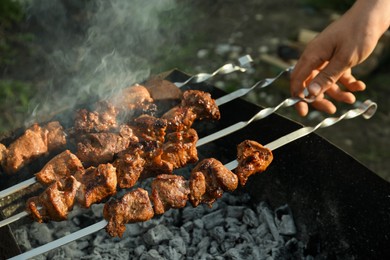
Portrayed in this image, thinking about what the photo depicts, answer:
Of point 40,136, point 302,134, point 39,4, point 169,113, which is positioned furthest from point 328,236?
point 39,4

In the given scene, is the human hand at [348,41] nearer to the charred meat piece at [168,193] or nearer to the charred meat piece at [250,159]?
the charred meat piece at [250,159]

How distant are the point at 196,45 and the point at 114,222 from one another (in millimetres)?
5249

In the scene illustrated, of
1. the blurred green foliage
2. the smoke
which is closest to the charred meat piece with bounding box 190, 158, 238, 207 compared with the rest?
the smoke

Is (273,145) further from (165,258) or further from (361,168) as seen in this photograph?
(165,258)

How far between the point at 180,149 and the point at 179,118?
1.08ft

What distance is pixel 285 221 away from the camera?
11.4ft

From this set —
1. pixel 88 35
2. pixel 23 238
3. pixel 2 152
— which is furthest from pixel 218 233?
pixel 88 35

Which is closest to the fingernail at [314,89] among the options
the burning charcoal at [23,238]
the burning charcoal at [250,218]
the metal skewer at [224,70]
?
the metal skewer at [224,70]

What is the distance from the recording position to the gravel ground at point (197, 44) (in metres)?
6.10

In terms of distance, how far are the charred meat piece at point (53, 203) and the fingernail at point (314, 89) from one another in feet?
5.65

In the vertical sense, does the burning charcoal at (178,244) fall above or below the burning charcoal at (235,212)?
above

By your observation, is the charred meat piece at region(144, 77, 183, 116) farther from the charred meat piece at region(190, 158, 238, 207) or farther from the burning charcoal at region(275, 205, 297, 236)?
the burning charcoal at region(275, 205, 297, 236)

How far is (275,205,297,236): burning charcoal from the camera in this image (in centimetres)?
344

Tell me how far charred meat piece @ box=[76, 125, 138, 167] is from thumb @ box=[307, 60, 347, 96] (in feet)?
4.41
